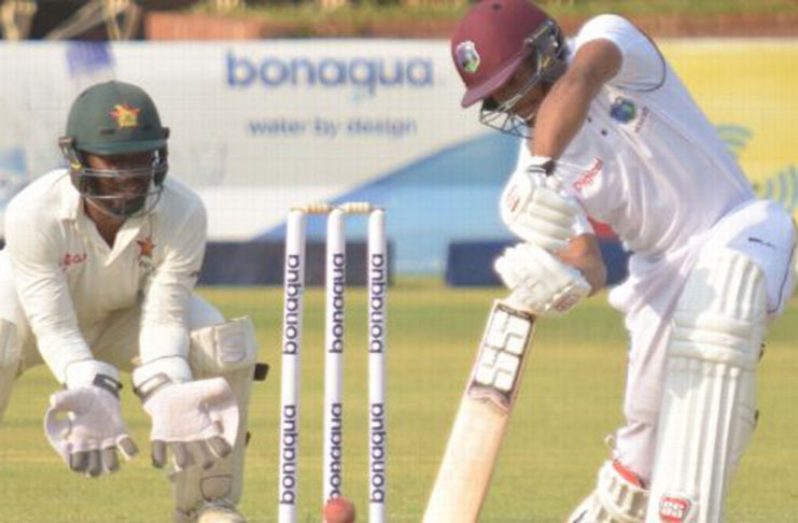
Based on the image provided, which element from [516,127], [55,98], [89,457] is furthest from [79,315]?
[55,98]

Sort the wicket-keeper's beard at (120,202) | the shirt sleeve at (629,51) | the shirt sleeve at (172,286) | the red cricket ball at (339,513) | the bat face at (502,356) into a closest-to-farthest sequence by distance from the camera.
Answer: the bat face at (502,356) → the shirt sleeve at (629,51) → the red cricket ball at (339,513) → the wicket-keeper's beard at (120,202) → the shirt sleeve at (172,286)

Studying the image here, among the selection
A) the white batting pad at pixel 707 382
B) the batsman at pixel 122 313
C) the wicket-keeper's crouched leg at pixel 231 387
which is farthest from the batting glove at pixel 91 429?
the white batting pad at pixel 707 382

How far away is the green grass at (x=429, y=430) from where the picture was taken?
828cm

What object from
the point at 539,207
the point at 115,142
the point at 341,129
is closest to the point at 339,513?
the point at 115,142

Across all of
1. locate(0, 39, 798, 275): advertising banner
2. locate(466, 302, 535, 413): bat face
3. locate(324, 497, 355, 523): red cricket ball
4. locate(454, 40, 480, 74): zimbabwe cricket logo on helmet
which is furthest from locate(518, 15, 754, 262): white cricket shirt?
locate(0, 39, 798, 275): advertising banner

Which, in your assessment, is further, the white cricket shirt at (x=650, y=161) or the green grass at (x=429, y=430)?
the green grass at (x=429, y=430)

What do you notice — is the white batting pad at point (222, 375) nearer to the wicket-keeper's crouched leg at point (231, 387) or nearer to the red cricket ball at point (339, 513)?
the wicket-keeper's crouched leg at point (231, 387)

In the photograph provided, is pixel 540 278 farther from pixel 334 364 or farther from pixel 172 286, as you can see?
pixel 172 286

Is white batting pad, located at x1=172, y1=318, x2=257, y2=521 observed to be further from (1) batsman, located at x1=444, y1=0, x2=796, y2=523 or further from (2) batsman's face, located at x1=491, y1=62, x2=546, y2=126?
(2) batsman's face, located at x1=491, y1=62, x2=546, y2=126

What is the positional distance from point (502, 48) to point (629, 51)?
0.87 ft

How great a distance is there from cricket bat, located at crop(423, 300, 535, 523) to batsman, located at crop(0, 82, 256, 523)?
883mm

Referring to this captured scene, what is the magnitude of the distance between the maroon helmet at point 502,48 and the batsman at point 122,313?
100 centimetres

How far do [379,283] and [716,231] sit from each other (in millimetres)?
1029

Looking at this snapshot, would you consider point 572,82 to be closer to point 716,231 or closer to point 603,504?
point 716,231
